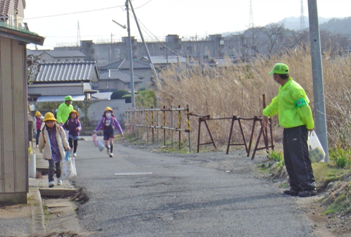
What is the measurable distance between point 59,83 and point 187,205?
33.9 meters

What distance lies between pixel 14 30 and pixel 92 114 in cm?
3469

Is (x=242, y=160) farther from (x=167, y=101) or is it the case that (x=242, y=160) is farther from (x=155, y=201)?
(x=167, y=101)

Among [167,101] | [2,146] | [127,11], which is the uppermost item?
[127,11]

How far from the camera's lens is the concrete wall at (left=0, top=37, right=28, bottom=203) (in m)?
7.59

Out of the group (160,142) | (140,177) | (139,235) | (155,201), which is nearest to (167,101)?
(160,142)

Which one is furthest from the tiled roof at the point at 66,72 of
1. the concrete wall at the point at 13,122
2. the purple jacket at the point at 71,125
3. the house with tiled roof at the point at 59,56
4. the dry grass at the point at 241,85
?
the concrete wall at the point at 13,122

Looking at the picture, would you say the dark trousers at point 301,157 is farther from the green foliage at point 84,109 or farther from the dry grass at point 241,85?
the green foliage at point 84,109

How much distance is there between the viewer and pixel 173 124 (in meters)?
20.2

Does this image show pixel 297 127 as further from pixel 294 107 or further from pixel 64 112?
pixel 64 112

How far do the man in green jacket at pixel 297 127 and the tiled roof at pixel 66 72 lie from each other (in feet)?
108

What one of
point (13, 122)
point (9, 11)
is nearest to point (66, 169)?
point (13, 122)

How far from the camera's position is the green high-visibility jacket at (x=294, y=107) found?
737 centimetres

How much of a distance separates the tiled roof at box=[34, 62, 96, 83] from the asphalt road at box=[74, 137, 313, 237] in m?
28.7

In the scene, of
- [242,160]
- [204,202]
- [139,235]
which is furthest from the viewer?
[242,160]
